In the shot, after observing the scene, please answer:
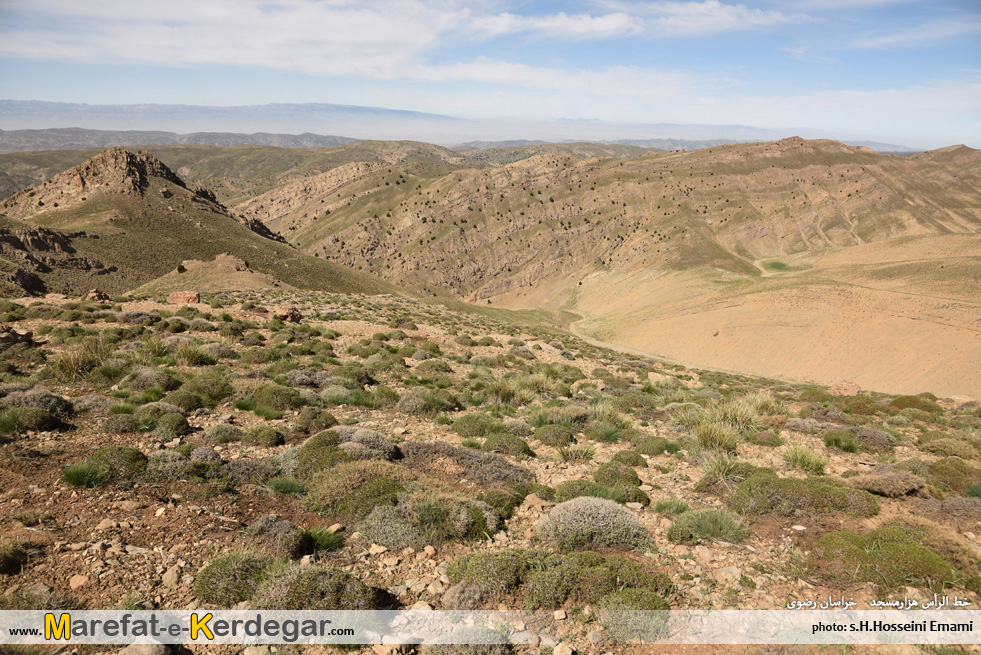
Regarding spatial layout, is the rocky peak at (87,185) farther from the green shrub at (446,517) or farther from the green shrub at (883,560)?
the green shrub at (883,560)

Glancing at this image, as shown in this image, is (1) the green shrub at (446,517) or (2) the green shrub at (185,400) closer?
(1) the green shrub at (446,517)

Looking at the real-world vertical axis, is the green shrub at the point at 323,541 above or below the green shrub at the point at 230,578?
below

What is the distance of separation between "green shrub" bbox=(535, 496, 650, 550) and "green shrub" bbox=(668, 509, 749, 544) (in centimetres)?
58

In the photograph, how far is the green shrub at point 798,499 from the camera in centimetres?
770

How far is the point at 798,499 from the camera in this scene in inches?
311

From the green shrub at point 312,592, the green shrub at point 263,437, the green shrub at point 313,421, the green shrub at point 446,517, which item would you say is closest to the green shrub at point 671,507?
the green shrub at point 446,517

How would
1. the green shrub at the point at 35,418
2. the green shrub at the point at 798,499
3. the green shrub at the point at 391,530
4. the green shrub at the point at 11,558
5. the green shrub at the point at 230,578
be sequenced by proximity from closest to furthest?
1. the green shrub at the point at 11,558
2. the green shrub at the point at 230,578
3. the green shrub at the point at 391,530
4. the green shrub at the point at 798,499
5. the green shrub at the point at 35,418

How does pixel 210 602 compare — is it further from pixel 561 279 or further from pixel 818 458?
pixel 561 279

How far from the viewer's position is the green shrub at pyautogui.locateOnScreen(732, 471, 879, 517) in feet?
25.2

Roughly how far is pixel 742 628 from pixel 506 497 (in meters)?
3.87

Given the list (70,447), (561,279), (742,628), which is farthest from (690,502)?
(561,279)

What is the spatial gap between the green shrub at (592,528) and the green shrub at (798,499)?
2500 mm

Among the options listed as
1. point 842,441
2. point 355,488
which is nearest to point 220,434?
point 355,488

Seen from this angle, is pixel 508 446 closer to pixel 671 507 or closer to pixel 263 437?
pixel 671 507
